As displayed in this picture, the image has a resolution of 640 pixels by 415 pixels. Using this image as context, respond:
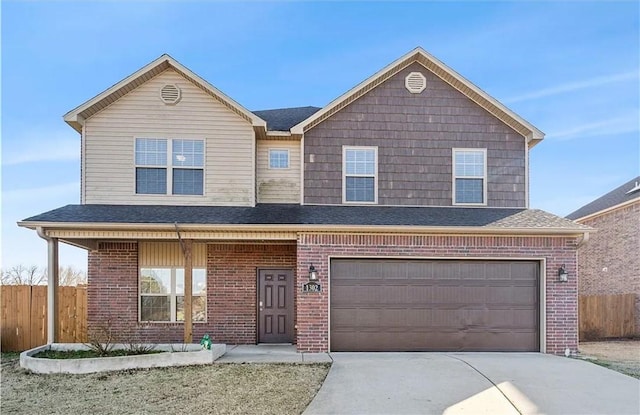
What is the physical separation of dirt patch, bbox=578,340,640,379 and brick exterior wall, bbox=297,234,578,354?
2.50ft

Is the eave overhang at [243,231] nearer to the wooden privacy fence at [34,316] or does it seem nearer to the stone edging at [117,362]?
the stone edging at [117,362]

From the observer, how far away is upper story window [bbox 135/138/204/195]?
38.4 feet

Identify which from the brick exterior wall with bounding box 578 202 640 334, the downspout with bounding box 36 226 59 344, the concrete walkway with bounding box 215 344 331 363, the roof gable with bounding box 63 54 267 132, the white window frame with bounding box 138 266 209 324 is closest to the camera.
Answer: the concrete walkway with bounding box 215 344 331 363

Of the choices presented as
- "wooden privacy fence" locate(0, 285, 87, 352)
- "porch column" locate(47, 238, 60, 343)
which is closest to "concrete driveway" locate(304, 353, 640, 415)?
"porch column" locate(47, 238, 60, 343)

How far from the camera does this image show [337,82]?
21.4m

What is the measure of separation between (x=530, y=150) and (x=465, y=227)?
3.85m

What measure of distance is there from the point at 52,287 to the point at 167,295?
2.69 m

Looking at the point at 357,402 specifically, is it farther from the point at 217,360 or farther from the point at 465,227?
the point at 465,227

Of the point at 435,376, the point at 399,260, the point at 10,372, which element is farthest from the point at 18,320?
the point at 435,376

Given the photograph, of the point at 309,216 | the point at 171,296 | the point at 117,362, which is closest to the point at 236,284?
the point at 171,296

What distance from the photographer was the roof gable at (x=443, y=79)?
12.0m

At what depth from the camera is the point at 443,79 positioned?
12.4m

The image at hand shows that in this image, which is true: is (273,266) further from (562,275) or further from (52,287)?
(562,275)

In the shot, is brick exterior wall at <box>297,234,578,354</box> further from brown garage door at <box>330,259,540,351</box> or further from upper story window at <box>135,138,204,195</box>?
upper story window at <box>135,138,204,195</box>
